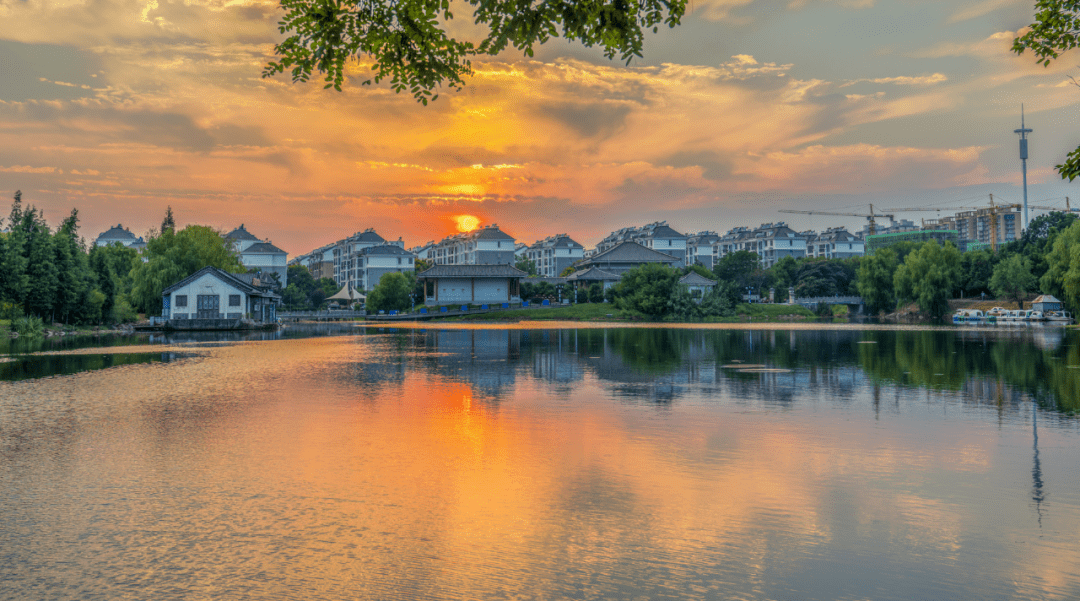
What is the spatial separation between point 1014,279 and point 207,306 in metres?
83.1

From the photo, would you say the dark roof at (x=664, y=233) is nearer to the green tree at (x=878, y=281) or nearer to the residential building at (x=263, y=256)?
the green tree at (x=878, y=281)

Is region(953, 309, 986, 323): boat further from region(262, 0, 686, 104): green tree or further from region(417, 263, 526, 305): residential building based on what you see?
region(262, 0, 686, 104): green tree

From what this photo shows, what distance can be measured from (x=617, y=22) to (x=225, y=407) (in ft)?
36.0

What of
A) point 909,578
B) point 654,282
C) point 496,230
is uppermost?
point 496,230

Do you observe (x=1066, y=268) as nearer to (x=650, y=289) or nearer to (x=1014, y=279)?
(x=1014, y=279)

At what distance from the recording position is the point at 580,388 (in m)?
17.2

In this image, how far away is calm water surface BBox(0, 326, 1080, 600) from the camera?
18.5ft

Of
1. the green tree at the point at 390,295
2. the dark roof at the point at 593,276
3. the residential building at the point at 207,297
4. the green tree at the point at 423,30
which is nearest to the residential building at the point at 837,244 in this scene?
the dark roof at the point at 593,276

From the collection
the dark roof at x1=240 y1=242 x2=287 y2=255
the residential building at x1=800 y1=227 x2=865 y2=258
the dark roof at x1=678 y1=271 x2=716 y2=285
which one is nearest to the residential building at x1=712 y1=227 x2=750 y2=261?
the residential building at x1=800 y1=227 x2=865 y2=258

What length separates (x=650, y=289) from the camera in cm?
7619

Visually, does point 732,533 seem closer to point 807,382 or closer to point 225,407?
point 225,407

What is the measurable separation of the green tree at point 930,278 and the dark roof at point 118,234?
157555mm

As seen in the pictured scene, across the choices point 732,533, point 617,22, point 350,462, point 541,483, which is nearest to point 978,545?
point 732,533

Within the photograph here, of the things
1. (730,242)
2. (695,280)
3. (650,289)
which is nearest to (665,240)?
(730,242)
